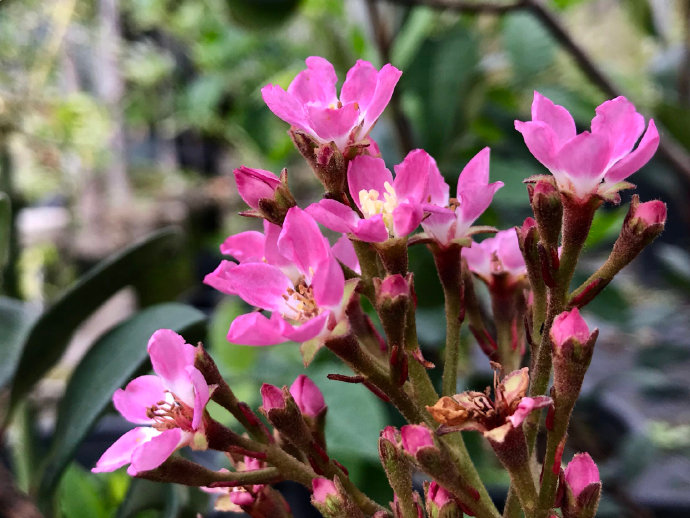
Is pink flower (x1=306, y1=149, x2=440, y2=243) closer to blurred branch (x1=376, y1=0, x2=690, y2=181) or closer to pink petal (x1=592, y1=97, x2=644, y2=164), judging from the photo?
pink petal (x1=592, y1=97, x2=644, y2=164)

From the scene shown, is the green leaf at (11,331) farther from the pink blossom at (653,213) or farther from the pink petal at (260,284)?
the pink blossom at (653,213)

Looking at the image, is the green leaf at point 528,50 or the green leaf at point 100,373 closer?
the green leaf at point 100,373

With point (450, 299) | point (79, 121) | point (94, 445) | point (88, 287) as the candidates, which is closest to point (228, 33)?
point (79, 121)

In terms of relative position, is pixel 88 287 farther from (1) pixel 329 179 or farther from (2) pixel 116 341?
(1) pixel 329 179

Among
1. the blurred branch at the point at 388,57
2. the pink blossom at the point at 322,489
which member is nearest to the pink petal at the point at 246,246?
the pink blossom at the point at 322,489

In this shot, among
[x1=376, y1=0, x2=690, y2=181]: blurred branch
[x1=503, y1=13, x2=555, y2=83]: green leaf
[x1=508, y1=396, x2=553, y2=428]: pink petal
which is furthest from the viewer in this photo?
[x1=503, y1=13, x2=555, y2=83]: green leaf

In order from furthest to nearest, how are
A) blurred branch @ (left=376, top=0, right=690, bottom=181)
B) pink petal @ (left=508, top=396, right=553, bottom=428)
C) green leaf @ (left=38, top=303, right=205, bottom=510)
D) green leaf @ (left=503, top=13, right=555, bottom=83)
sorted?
green leaf @ (left=503, top=13, right=555, bottom=83) < blurred branch @ (left=376, top=0, right=690, bottom=181) < green leaf @ (left=38, top=303, right=205, bottom=510) < pink petal @ (left=508, top=396, right=553, bottom=428)

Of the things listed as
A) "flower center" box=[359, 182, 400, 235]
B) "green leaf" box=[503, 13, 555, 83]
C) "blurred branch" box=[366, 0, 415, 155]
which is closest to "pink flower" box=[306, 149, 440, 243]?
"flower center" box=[359, 182, 400, 235]
